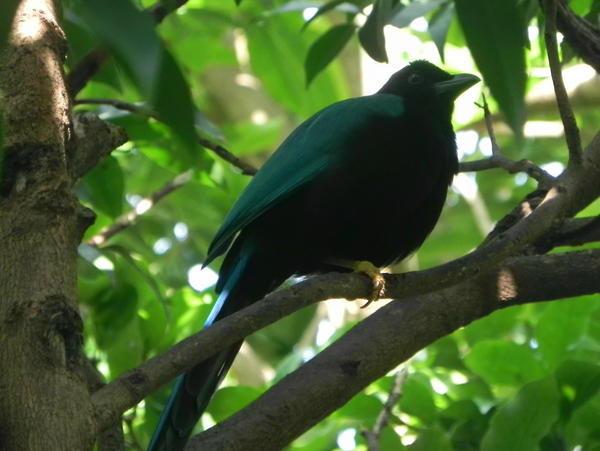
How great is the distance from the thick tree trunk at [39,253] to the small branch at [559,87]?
112cm

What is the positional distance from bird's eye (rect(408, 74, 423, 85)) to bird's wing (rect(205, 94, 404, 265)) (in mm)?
415

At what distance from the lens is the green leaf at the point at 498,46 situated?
Result: 40.9 inches

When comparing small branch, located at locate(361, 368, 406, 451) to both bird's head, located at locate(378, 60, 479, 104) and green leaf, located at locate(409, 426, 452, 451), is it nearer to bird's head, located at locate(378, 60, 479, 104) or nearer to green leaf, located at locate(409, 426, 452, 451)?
green leaf, located at locate(409, 426, 452, 451)

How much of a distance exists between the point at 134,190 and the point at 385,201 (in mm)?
3102

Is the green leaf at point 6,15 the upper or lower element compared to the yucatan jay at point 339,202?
lower

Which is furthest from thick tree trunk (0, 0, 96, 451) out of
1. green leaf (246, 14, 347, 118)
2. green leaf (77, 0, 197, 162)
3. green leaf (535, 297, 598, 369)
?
green leaf (246, 14, 347, 118)

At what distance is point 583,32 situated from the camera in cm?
296

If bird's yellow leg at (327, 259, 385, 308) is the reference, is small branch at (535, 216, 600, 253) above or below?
below

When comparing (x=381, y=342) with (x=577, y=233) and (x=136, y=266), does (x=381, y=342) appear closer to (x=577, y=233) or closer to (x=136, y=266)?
(x=577, y=233)

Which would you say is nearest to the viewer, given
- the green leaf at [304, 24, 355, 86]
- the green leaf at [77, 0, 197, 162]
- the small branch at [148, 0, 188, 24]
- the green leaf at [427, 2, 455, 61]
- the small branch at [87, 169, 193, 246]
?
the green leaf at [77, 0, 197, 162]

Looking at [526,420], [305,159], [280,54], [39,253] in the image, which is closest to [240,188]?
[280,54]

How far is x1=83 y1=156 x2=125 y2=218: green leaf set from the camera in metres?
3.58

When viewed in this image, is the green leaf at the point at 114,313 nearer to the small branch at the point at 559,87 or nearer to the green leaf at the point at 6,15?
the small branch at the point at 559,87

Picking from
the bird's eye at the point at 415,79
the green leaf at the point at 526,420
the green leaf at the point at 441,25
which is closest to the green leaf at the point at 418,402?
the green leaf at the point at 526,420
